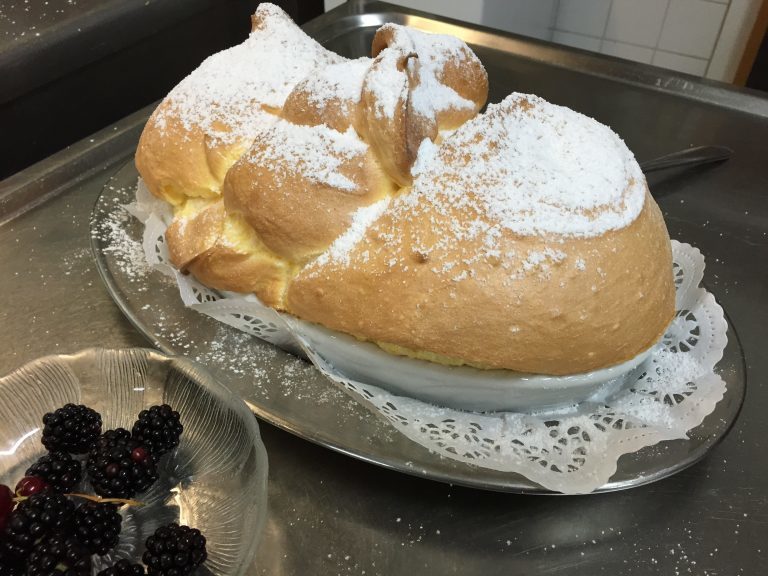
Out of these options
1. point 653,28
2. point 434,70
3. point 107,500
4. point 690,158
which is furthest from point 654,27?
point 107,500

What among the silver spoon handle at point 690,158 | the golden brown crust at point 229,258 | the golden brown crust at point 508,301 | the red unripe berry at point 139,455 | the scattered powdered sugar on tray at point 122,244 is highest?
the golden brown crust at point 508,301

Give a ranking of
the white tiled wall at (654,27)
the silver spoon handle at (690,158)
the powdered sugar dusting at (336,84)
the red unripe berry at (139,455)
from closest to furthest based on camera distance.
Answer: the red unripe berry at (139,455)
the powdered sugar dusting at (336,84)
the silver spoon handle at (690,158)
the white tiled wall at (654,27)

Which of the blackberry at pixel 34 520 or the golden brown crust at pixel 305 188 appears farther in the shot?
the golden brown crust at pixel 305 188

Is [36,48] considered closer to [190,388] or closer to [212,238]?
[212,238]

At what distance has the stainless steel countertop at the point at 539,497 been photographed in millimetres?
720

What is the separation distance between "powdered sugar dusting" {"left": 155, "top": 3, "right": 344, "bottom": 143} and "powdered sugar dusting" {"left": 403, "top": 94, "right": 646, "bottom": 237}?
0.95 feet

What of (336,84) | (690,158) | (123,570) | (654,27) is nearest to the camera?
(123,570)

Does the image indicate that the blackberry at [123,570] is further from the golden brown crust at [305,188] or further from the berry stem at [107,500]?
the golden brown crust at [305,188]

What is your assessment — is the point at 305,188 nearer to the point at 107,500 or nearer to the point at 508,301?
the point at 508,301

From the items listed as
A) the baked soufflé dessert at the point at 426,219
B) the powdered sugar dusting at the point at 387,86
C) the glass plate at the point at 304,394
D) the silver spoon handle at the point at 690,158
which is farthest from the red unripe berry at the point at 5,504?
the silver spoon handle at the point at 690,158

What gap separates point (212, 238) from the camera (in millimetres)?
878

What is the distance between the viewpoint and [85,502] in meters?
0.70

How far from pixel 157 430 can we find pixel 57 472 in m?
0.11

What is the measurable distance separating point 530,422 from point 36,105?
47.4 inches
